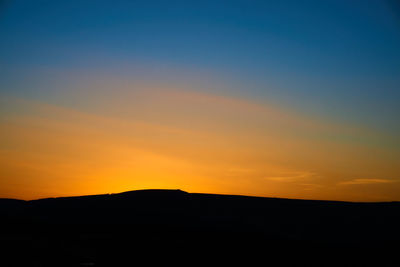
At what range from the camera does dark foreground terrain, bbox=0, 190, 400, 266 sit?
1387 cm

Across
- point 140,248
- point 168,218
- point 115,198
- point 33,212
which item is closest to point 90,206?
point 115,198

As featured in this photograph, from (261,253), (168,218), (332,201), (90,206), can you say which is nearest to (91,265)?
(261,253)

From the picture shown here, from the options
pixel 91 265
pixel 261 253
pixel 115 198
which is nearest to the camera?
pixel 91 265

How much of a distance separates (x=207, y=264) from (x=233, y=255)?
2.70 m

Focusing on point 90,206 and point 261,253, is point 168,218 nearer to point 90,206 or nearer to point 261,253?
point 90,206

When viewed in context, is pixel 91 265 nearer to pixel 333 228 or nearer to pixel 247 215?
pixel 247 215

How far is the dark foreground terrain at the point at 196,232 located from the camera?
45.5 ft

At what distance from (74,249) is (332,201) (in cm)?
2481

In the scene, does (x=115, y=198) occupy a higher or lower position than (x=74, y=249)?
higher

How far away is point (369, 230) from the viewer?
89.5ft

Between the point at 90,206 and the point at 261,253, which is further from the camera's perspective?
the point at 90,206

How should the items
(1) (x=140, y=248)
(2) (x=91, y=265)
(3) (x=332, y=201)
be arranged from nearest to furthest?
(2) (x=91, y=265)
(1) (x=140, y=248)
(3) (x=332, y=201)

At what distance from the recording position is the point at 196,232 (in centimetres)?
2088

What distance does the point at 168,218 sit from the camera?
24828 mm
